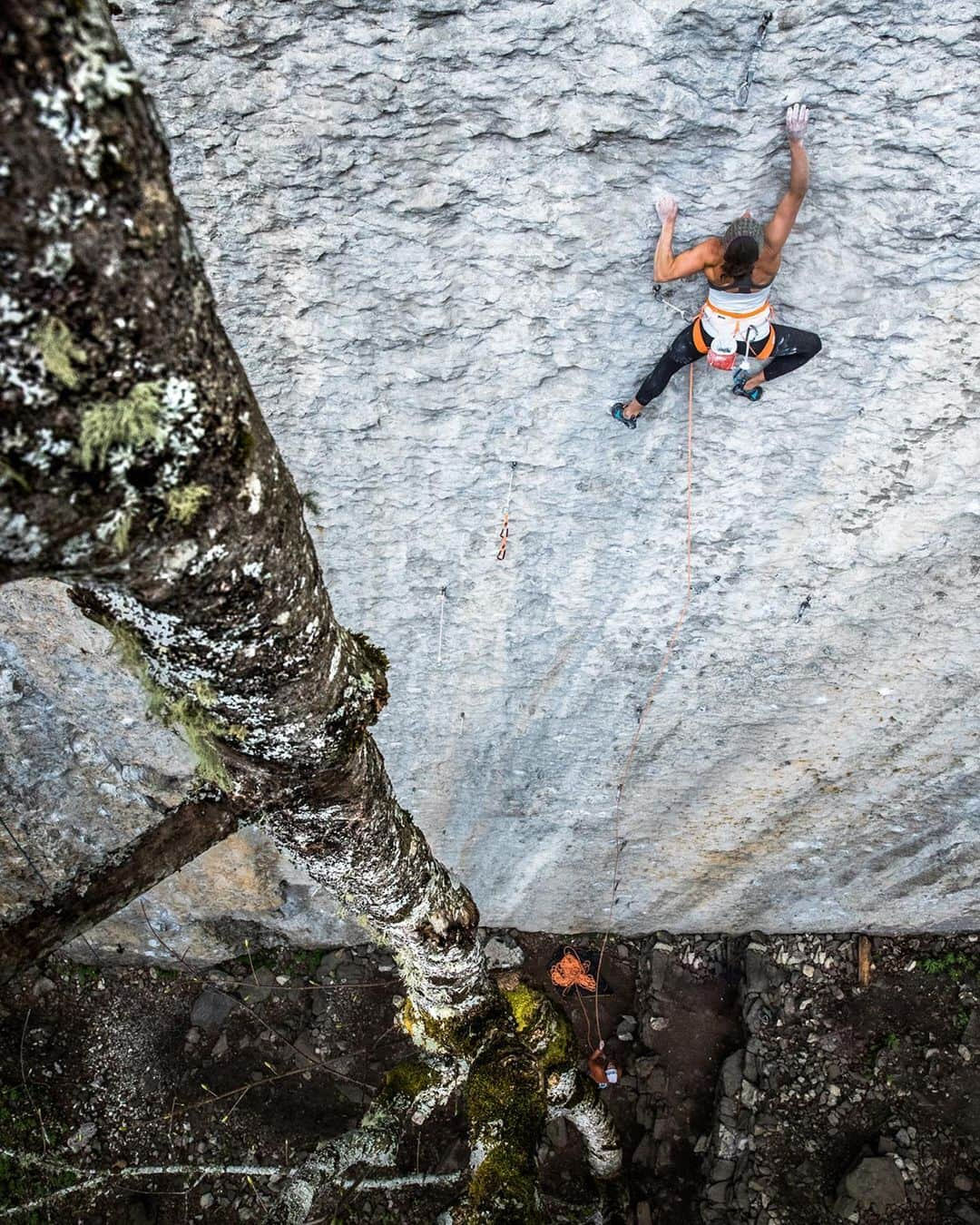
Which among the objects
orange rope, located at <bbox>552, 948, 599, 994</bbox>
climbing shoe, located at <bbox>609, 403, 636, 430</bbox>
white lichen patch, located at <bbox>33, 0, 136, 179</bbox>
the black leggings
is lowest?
orange rope, located at <bbox>552, 948, 599, 994</bbox>

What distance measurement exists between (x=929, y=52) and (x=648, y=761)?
8.11ft

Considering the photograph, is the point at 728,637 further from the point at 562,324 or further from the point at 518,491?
the point at 562,324

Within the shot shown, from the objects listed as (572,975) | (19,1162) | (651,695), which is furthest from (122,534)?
(19,1162)

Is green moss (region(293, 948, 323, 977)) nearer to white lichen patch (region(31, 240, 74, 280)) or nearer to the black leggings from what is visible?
the black leggings

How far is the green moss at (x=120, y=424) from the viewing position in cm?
88

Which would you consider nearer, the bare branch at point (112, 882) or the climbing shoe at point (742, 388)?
the bare branch at point (112, 882)

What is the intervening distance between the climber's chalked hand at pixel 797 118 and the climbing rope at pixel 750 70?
0.10 meters

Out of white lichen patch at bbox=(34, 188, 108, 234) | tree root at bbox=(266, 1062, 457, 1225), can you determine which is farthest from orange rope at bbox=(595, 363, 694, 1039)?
white lichen patch at bbox=(34, 188, 108, 234)

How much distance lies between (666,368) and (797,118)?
627 mm

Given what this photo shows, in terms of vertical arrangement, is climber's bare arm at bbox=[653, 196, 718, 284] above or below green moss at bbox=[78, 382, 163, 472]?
below

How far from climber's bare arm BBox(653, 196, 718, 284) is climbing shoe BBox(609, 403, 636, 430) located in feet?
1.29

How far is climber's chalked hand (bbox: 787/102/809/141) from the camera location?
1817 millimetres

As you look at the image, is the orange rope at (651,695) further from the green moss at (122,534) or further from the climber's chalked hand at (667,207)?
the green moss at (122,534)

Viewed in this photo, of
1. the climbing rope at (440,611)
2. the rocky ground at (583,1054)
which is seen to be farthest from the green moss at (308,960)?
the climbing rope at (440,611)
